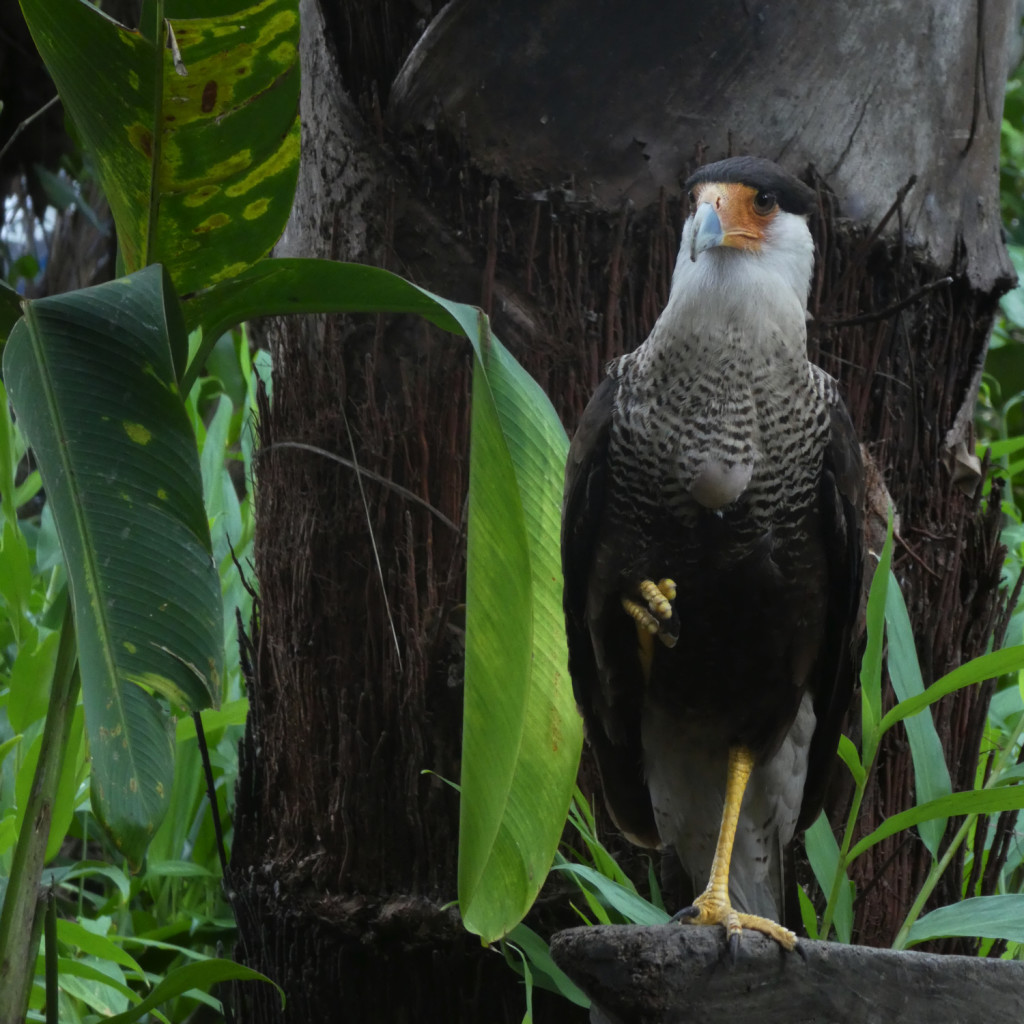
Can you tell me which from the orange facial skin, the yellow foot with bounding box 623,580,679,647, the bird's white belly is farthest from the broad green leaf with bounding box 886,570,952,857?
the orange facial skin

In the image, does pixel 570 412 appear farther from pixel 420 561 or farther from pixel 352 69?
pixel 352 69

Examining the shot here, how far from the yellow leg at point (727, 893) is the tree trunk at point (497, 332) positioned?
273mm

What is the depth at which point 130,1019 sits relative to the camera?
4.44 ft

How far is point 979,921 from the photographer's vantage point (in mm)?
1438

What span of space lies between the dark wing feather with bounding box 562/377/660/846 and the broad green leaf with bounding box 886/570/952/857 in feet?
1.15

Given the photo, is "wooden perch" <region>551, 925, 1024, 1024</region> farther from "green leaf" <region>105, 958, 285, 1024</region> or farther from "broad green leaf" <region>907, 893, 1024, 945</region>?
"green leaf" <region>105, 958, 285, 1024</region>

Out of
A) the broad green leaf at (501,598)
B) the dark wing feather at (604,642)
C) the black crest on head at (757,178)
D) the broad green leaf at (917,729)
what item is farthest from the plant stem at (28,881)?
the broad green leaf at (917,729)

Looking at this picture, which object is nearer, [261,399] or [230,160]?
[230,160]

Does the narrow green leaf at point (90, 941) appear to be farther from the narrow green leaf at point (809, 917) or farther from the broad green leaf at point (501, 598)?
the narrow green leaf at point (809, 917)

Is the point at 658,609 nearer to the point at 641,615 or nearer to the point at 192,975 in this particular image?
the point at 641,615

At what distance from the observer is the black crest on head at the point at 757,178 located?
1.52 m

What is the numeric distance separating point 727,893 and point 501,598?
604 mm

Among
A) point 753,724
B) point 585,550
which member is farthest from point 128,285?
point 753,724

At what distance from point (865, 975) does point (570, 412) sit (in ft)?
2.96
